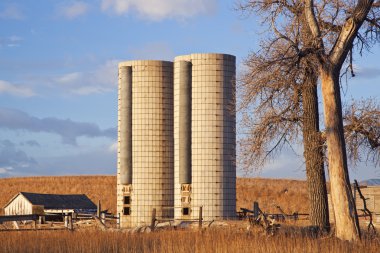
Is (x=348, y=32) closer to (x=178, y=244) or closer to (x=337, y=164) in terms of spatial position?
(x=337, y=164)

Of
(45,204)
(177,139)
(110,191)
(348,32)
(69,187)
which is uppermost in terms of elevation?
(348,32)

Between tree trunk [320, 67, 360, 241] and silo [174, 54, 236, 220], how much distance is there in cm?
1228

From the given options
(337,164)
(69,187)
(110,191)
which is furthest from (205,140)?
(69,187)

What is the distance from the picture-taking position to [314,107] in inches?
930

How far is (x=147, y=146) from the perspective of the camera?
34.8 metres

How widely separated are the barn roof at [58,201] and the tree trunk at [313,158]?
73.5 feet

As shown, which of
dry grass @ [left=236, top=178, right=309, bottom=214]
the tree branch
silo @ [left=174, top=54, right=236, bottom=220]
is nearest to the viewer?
the tree branch

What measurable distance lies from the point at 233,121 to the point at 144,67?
545 centimetres

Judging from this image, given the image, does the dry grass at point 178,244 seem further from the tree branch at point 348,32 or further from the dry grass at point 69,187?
the dry grass at point 69,187

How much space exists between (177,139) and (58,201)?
40.3 feet

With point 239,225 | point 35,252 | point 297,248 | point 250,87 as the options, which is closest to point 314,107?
point 250,87

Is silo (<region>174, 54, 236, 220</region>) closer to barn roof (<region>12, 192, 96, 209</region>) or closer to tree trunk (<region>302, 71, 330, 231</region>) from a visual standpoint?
tree trunk (<region>302, 71, 330, 231</region>)

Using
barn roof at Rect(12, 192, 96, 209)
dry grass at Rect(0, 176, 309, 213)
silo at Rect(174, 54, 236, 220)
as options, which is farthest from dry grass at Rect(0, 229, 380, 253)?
dry grass at Rect(0, 176, 309, 213)

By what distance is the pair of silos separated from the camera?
3344 cm
